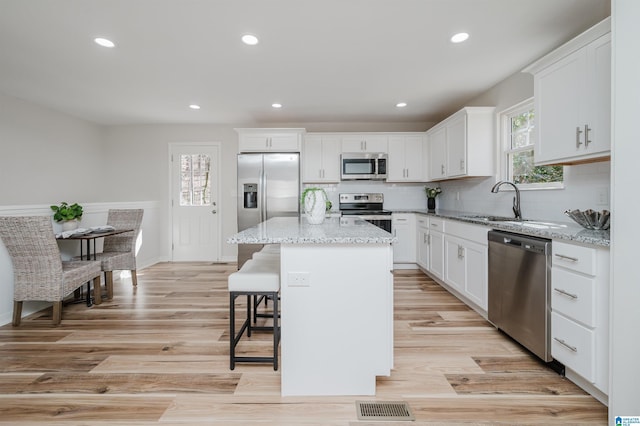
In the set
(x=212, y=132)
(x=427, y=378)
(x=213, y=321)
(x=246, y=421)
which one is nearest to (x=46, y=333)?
(x=213, y=321)

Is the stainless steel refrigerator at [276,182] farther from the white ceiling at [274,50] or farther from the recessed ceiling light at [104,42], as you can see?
the recessed ceiling light at [104,42]

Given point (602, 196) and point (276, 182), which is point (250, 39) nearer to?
point (276, 182)

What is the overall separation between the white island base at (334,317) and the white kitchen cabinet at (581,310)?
1.06 metres

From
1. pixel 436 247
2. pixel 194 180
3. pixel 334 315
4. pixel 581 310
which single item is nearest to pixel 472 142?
pixel 436 247

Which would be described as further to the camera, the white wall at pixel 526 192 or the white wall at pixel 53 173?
the white wall at pixel 53 173

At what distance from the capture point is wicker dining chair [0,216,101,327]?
8.51ft

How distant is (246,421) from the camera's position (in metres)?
1.54

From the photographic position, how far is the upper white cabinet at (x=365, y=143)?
4.98m

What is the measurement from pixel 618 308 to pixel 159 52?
144 inches

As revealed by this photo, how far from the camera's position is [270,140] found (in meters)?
4.79

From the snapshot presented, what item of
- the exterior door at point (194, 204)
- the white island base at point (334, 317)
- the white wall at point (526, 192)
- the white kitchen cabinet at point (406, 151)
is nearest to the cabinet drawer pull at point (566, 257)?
the white wall at point (526, 192)

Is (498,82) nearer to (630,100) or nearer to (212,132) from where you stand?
(630,100)

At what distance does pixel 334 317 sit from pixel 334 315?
0.04 feet

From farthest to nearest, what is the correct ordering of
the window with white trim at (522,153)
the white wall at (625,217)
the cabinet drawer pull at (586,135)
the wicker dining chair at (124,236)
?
the wicker dining chair at (124,236)
the window with white trim at (522,153)
the cabinet drawer pull at (586,135)
the white wall at (625,217)
